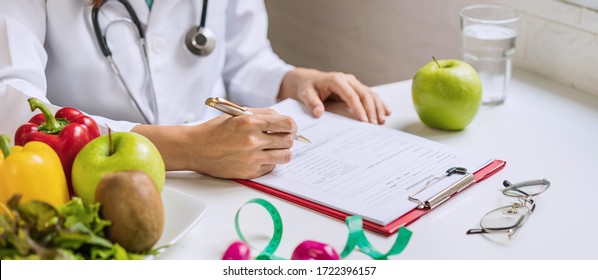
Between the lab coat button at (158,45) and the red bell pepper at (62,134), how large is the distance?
43 centimetres

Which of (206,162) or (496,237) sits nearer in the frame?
(496,237)

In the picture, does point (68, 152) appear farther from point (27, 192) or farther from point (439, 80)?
point (439, 80)

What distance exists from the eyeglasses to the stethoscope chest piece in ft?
2.30

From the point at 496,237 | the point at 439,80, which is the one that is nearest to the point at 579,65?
the point at 439,80

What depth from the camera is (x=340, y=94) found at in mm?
1460

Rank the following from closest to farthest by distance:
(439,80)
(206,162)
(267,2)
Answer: (206,162)
(439,80)
(267,2)

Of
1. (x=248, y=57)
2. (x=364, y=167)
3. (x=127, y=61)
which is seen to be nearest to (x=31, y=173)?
(x=364, y=167)

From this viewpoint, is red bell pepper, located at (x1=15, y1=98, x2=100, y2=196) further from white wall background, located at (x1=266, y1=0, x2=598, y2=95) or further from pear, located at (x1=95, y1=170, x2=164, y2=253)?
white wall background, located at (x1=266, y1=0, x2=598, y2=95)

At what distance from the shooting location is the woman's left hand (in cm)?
141

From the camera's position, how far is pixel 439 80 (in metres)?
1.34

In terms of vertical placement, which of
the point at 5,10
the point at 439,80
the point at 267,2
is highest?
the point at 5,10

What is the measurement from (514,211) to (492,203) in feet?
0.13
